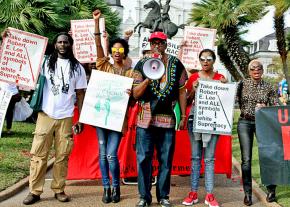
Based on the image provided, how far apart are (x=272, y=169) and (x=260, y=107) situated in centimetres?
77

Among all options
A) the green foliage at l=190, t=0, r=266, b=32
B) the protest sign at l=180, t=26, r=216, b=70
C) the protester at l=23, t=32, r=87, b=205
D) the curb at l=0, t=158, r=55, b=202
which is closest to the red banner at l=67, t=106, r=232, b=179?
the curb at l=0, t=158, r=55, b=202

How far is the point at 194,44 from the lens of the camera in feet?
28.0

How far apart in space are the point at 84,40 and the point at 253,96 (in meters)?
3.76

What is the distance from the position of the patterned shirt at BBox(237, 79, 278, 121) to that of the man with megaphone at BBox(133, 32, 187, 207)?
0.85 m

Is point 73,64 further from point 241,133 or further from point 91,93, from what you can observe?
point 241,133

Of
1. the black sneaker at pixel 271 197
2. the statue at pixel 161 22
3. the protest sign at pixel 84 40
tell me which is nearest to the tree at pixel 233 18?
the statue at pixel 161 22

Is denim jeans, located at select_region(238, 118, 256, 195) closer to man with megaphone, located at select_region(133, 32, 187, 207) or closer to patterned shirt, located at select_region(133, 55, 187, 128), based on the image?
man with megaphone, located at select_region(133, 32, 187, 207)

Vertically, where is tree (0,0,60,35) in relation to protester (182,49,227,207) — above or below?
above

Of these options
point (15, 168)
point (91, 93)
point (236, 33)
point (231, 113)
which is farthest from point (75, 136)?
point (236, 33)

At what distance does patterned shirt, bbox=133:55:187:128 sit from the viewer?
5648 mm

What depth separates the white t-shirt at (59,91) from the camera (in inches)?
235

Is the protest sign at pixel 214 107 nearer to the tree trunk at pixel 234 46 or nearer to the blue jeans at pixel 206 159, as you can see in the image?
the blue jeans at pixel 206 159

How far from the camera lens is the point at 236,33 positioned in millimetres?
17547

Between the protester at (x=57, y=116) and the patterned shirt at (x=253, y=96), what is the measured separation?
199 cm
